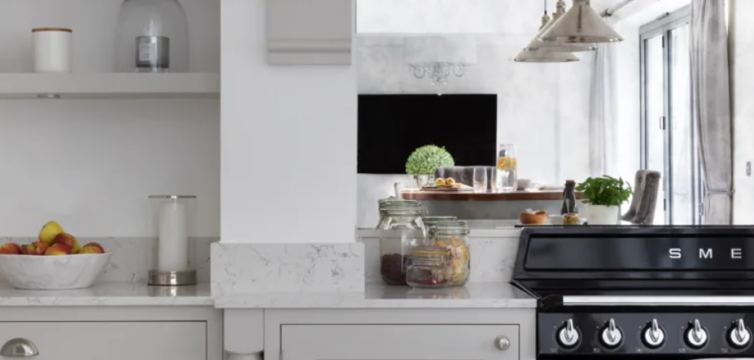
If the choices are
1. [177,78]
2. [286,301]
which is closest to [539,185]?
[286,301]

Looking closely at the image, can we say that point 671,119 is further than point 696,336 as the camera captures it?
Yes

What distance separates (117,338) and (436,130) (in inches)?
42.2

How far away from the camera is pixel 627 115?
290cm

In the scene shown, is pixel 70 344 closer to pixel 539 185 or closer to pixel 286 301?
pixel 286 301

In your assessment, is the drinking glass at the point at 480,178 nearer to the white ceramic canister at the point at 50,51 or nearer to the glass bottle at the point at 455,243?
the glass bottle at the point at 455,243

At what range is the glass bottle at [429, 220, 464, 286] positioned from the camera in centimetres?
278

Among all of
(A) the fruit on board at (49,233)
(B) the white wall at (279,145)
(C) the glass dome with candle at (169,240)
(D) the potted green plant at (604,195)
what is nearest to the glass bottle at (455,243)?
(B) the white wall at (279,145)

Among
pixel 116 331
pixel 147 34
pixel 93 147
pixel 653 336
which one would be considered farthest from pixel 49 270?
pixel 653 336

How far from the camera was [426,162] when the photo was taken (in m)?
2.91

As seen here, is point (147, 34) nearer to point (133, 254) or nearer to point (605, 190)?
point (133, 254)

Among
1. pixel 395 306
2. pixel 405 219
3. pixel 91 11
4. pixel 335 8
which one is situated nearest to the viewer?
pixel 395 306

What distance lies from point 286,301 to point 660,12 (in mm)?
1410

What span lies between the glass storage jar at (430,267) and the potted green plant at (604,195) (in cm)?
48

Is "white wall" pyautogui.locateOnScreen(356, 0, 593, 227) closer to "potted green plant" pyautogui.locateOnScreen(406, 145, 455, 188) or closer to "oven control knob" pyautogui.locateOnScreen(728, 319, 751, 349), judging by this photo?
"potted green plant" pyautogui.locateOnScreen(406, 145, 455, 188)
